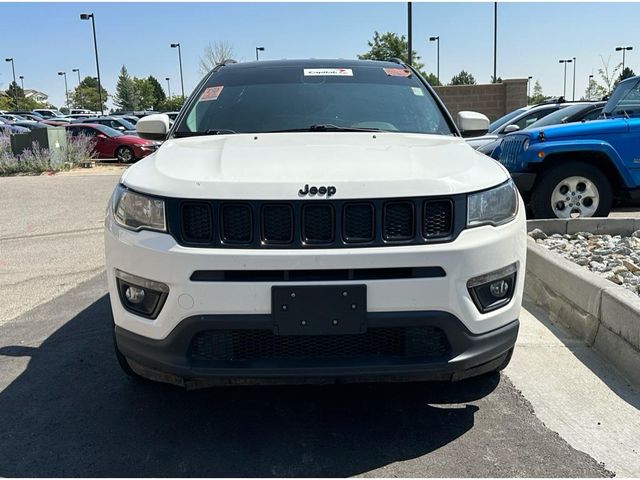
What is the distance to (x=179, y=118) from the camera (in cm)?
392

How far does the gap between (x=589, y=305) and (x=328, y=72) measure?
7.72 ft

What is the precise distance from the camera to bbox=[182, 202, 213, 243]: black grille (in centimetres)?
245

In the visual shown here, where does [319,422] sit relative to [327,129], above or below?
below

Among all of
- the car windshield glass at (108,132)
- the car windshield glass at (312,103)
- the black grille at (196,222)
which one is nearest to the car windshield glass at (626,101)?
the car windshield glass at (312,103)

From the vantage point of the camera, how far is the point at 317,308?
2373 mm

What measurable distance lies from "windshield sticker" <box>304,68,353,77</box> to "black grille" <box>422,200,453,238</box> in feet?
6.51

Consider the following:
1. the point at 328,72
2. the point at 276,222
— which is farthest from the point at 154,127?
the point at 276,222

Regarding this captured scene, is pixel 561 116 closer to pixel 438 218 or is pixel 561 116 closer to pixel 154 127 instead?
pixel 154 127

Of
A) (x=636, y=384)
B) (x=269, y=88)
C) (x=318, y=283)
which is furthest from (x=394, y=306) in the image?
(x=269, y=88)

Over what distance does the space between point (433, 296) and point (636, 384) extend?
160cm

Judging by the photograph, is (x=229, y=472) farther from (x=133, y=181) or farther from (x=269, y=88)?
(x=269, y=88)

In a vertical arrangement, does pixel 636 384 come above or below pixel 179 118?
below

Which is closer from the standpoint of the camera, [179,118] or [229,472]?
[229,472]

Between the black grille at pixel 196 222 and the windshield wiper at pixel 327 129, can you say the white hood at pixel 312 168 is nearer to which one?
the black grille at pixel 196 222
